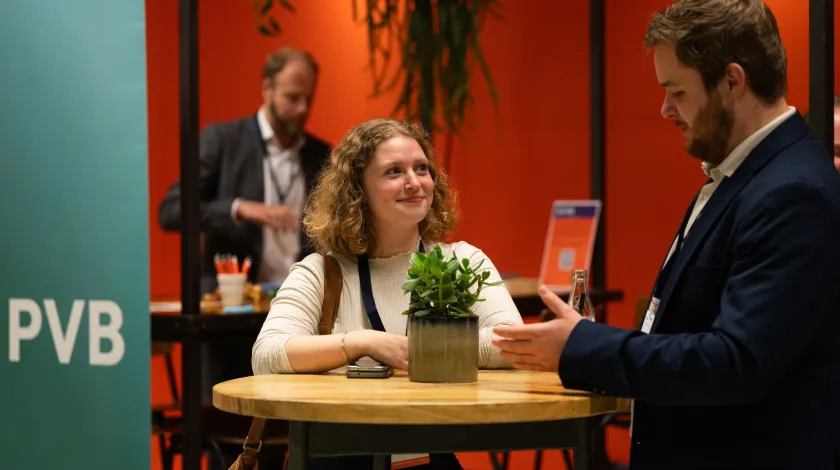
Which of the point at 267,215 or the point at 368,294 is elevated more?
the point at 267,215

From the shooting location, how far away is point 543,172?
6.34m

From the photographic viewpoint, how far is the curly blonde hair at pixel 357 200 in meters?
2.76

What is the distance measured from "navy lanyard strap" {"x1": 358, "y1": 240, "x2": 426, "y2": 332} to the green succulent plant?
0.39 metres

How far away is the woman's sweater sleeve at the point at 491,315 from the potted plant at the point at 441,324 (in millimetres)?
278

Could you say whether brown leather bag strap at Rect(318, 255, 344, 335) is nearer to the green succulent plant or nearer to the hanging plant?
the green succulent plant

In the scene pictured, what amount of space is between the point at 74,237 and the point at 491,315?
4.12 feet

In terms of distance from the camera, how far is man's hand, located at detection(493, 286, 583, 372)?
1.93 metres

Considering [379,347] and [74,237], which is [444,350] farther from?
[74,237]

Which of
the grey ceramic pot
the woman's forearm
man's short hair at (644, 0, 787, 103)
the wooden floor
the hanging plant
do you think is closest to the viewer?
man's short hair at (644, 0, 787, 103)

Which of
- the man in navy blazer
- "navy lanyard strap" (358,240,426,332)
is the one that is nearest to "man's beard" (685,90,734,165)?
the man in navy blazer

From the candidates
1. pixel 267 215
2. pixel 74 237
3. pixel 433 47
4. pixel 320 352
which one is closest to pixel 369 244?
pixel 320 352

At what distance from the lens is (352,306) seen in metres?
2.69

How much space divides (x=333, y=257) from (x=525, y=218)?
12.3 feet

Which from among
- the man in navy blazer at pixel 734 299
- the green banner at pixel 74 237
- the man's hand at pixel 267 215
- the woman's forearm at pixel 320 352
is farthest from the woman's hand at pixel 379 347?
the man's hand at pixel 267 215
